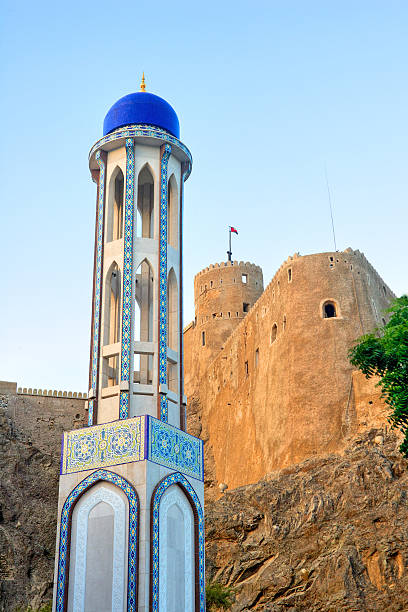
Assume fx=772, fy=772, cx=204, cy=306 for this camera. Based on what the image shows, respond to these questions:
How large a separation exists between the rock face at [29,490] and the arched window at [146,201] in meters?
13.0

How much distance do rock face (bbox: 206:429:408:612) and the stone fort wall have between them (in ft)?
4.41

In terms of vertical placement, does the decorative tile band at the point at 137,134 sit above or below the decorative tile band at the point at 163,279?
above

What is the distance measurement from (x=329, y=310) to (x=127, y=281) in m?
18.0

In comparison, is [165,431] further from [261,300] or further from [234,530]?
[261,300]

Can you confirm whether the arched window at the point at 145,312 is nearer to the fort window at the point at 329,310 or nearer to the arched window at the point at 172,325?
the arched window at the point at 172,325

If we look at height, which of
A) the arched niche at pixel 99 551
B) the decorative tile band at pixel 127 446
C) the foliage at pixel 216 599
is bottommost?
the arched niche at pixel 99 551

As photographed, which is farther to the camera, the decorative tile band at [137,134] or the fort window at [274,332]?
the fort window at [274,332]

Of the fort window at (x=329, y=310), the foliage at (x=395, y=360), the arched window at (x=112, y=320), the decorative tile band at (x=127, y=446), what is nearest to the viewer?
the decorative tile band at (x=127, y=446)

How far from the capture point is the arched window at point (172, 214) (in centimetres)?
1253

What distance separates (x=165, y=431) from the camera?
10492 millimetres

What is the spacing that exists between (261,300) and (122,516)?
23182 millimetres

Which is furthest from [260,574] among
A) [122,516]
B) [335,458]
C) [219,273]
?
[219,273]

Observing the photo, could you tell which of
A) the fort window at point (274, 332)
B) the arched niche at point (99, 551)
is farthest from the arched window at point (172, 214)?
the fort window at point (274, 332)

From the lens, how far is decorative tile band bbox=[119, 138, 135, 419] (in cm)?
1080
